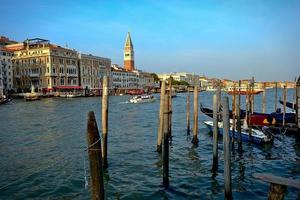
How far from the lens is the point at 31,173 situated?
8.09m

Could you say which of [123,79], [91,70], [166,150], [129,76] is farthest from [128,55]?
[166,150]

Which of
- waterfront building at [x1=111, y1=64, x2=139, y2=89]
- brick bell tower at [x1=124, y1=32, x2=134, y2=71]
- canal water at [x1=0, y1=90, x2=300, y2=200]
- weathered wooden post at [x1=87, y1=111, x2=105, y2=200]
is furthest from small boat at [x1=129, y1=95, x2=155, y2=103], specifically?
brick bell tower at [x1=124, y1=32, x2=134, y2=71]

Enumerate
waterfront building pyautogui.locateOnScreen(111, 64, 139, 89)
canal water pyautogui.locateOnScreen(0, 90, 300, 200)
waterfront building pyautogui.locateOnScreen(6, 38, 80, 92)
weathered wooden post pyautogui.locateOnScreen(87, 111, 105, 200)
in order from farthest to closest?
waterfront building pyautogui.locateOnScreen(111, 64, 139, 89)
waterfront building pyautogui.locateOnScreen(6, 38, 80, 92)
canal water pyautogui.locateOnScreen(0, 90, 300, 200)
weathered wooden post pyautogui.locateOnScreen(87, 111, 105, 200)

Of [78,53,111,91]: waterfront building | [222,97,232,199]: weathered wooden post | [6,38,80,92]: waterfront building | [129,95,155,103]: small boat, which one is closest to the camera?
[222,97,232,199]: weathered wooden post

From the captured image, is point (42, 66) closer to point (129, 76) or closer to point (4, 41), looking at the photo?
point (4, 41)

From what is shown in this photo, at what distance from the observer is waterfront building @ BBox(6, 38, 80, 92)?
5709cm

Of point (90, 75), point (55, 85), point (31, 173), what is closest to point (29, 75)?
point (55, 85)

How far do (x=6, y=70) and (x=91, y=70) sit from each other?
17734 mm

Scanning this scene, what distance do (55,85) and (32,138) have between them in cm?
4621

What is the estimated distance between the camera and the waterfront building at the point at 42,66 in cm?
5709

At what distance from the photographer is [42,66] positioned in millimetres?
57312

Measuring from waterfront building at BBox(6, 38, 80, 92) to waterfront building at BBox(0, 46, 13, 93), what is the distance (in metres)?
1.63

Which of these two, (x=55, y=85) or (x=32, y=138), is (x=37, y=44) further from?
(x=32, y=138)

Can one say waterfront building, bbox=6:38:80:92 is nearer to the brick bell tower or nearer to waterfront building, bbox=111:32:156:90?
waterfront building, bbox=111:32:156:90
